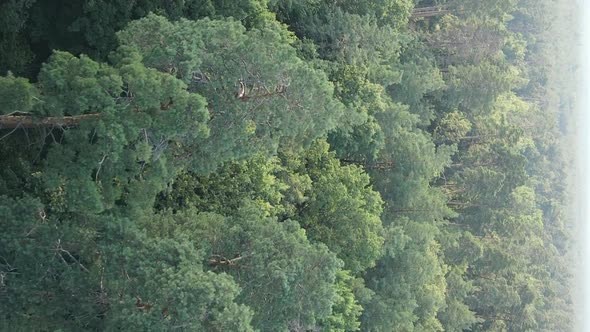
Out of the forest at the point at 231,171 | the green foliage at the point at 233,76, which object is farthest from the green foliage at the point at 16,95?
the green foliage at the point at 233,76

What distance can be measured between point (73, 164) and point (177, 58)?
4.27 meters

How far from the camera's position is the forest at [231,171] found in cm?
1995

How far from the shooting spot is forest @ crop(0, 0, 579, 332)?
19953mm

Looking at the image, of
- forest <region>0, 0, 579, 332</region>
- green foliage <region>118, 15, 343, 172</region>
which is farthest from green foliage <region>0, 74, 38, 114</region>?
green foliage <region>118, 15, 343, 172</region>

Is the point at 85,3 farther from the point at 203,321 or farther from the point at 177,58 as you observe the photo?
the point at 203,321

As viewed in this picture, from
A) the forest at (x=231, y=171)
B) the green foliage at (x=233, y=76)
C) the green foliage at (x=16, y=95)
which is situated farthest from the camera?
the green foliage at (x=233, y=76)

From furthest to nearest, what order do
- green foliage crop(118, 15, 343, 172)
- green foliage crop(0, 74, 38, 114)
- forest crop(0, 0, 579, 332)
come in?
green foliage crop(118, 15, 343, 172) → forest crop(0, 0, 579, 332) → green foliage crop(0, 74, 38, 114)

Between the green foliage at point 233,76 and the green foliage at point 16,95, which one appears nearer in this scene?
the green foliage at point 16,95

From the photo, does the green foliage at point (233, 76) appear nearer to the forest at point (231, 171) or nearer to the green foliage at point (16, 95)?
the forest at point (231, 171)

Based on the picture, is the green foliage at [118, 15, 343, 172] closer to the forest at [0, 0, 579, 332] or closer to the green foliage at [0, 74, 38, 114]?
the forest at [0, 0, 579, 332]

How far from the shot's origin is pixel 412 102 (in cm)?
4403

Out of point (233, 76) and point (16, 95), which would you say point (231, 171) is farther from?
point (16, 95)

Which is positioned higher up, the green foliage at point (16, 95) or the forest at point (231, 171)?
the green foliage at point (16, 95)

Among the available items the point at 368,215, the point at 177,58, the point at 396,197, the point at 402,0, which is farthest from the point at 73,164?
the point at 402,0
